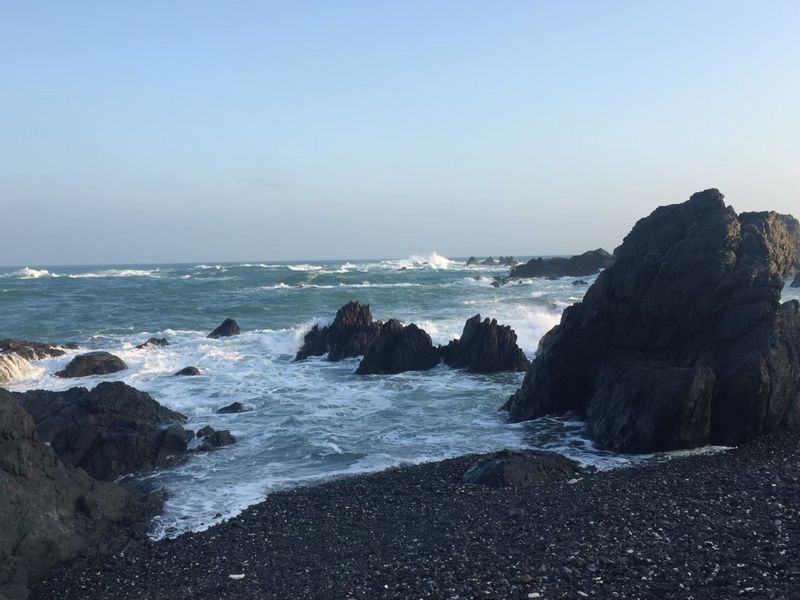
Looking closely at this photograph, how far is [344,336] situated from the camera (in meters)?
28.1

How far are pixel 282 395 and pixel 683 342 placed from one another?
1160 centimetres

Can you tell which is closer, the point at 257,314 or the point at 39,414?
the point at 39,414

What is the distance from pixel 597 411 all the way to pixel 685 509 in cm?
527

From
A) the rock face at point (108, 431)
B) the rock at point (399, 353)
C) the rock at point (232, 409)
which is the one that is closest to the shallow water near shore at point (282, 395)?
the rock at point (232, 409)

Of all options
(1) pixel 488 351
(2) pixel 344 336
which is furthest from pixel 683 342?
(2) pixel 344 336

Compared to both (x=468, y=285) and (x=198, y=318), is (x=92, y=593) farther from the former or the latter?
(x=468, y=285)

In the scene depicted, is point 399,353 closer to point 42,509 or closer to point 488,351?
point 488,351

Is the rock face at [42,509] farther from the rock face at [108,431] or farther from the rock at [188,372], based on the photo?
the rock at [188,372]

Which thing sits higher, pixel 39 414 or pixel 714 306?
pixel 714 306

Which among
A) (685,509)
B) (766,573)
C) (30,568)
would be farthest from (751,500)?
(30,568)

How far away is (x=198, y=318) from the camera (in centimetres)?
4103

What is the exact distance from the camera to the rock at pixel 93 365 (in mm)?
23250

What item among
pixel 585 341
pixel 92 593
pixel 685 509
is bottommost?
pixel 92 593

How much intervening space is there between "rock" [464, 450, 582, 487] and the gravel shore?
34 cm
